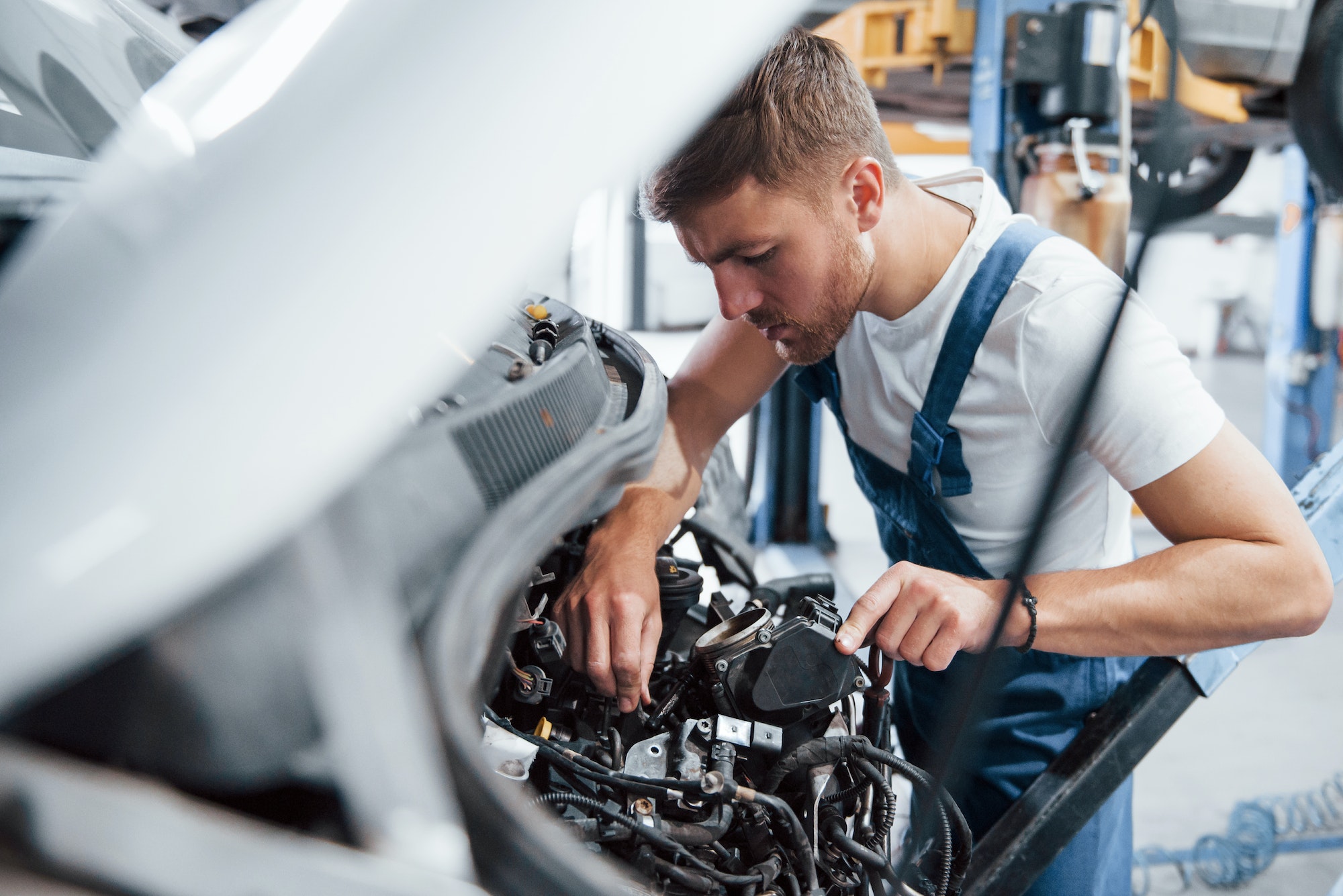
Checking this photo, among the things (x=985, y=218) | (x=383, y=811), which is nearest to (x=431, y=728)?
(x=383, y=811)

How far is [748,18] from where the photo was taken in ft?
1.57

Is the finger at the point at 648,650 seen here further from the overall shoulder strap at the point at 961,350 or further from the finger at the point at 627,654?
the overall shoulder strap at the point at 961,350

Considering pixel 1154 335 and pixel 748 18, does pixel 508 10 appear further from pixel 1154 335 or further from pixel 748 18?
pixel 1154 335

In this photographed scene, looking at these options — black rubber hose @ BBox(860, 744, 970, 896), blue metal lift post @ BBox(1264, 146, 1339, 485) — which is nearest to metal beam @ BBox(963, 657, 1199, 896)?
black rubber hose @ BBox(860, 744, 970, 896)

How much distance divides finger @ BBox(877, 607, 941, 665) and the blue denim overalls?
0.59 ft

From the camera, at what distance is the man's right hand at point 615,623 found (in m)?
0.96

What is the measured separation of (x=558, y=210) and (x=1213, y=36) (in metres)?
2.80

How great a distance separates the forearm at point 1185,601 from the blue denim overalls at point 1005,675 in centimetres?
12

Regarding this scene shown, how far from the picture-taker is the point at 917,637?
96cm

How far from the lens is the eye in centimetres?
106

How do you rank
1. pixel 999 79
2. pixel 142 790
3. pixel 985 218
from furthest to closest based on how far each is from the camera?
pixel 999 79
pixel 985 218
pixel 142 790

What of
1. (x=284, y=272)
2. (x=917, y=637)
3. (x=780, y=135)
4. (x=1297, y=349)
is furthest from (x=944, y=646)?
Answer: (x=1297, y=349)

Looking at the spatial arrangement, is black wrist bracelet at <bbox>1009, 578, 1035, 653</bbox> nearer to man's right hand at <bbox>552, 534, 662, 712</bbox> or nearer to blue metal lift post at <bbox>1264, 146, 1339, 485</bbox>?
man's right hand at <bbox>552, 534, 662, 712</bbox>

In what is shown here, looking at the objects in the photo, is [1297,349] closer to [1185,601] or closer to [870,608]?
[1185,601]
